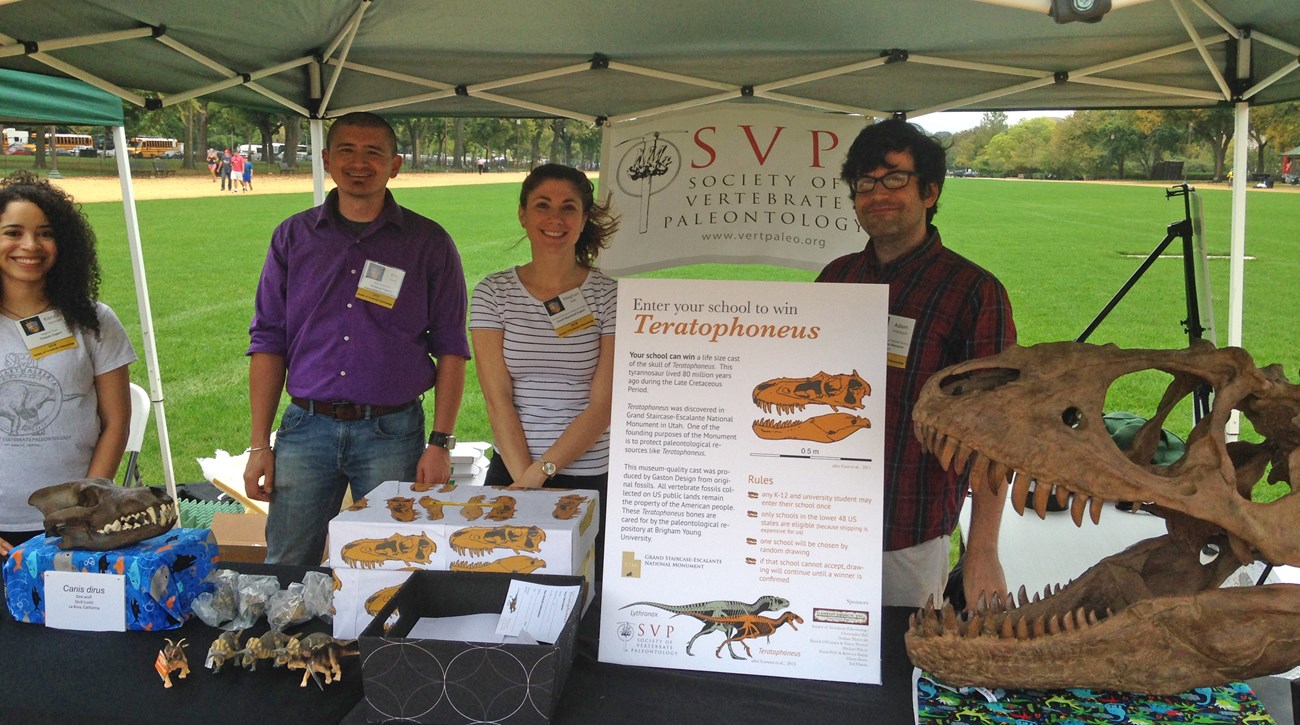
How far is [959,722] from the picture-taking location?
1.30 m

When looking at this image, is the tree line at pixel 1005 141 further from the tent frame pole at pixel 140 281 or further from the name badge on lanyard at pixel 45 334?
the name badge on lanyard at pixel 45 334

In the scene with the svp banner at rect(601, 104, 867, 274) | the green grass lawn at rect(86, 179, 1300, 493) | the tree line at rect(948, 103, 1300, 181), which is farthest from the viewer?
the tree line at rect(948, 103, 1300, 181)

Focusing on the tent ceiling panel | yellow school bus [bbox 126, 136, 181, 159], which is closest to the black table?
the tent ceiling panel

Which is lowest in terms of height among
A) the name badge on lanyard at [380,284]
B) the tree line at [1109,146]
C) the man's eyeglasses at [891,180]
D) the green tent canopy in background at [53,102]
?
the name badge on lanyard at [380,284]

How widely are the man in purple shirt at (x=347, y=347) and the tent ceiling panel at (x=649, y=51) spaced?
28.7 inches

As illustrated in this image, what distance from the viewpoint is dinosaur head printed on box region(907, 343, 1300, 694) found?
4.02 ft

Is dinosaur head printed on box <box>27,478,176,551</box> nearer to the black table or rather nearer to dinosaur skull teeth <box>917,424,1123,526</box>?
the black table

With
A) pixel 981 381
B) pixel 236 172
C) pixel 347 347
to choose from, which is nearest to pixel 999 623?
pixel 981 381

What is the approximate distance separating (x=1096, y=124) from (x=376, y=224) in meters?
21.5

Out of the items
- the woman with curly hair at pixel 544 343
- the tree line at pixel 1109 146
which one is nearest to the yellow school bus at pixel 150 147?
the tree line at pixel 1109 146

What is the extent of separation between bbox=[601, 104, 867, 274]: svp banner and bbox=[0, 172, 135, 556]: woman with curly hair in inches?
91.4

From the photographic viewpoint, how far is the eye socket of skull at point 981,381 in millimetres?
1337

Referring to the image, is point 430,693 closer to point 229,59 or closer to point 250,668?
point 250,668

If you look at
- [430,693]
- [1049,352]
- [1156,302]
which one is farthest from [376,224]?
[1156,302]
